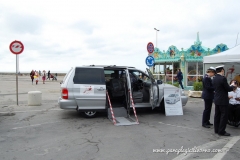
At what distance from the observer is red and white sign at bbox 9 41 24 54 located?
34.7ft

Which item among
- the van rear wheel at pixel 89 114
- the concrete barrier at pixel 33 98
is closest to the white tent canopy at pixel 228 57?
the van rear wheel at pixel 89 114

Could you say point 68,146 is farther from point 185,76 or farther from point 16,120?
point 185,76

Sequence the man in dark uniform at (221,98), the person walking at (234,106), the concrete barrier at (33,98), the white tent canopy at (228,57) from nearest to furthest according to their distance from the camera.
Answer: the man in dark uniform at (221,98) < the person walking at (234,106) < the white tent canopy at (228,57) < the concrete barrier at (33,98)

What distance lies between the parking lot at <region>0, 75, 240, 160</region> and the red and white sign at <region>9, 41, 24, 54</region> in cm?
379

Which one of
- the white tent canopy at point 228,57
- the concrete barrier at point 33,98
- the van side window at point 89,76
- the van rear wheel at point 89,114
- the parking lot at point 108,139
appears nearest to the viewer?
the parking lot at point 108,139

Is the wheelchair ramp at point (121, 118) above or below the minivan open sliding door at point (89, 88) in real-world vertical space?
below

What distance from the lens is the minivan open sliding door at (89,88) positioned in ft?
24.7

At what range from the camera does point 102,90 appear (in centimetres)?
768

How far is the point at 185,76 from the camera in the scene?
19.0m

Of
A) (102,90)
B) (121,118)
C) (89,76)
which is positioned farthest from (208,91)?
(89,76)

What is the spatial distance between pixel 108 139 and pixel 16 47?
7.61 meters

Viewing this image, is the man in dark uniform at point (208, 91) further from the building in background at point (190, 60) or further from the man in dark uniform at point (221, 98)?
the building in background at point (190, 60)

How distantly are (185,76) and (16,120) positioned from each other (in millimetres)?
14645

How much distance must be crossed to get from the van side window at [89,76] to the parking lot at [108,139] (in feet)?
4.25
